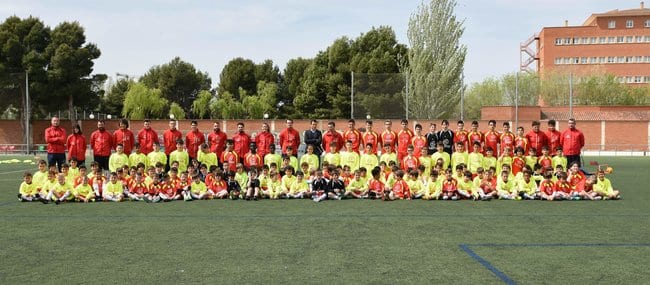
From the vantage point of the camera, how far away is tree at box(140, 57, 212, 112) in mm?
55250

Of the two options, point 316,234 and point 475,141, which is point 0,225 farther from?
point 475,141

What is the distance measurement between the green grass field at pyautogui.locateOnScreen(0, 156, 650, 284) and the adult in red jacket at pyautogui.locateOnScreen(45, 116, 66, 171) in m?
2.17

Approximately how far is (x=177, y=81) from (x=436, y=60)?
31330mm

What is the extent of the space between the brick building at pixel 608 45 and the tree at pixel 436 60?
108ft

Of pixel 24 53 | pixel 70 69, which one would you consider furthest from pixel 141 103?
pixel 24 53

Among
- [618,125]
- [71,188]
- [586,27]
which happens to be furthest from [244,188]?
[586,27]

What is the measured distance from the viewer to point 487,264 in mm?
4984

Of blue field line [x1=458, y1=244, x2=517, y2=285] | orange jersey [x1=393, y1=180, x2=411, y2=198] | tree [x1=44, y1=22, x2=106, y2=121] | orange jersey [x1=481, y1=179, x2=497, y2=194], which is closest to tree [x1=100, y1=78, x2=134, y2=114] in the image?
tree [x1=44, y1=22, x2=106, y2=121]

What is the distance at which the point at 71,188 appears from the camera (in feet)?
32.1

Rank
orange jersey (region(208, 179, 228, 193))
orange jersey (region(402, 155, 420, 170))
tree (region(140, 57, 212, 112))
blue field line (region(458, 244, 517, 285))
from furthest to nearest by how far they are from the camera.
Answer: tree (region(140, 57, 212, 112))
orange jersey (region(402, 155, 420, 170))
orange jersey (region(208, 179, 228, 193))
blue field line (region(458, 244, 517, 285))

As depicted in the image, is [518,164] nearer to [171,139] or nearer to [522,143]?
[522,143]

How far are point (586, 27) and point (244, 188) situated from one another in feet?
210

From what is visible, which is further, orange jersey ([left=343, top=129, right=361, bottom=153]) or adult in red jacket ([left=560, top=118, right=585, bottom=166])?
orange jersey ([left=343, top=129, right=361, bottom=153])

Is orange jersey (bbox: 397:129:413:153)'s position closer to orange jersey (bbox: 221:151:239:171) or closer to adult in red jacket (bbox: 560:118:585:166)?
adult in red jacket (bbox: 560:118:585:166)
